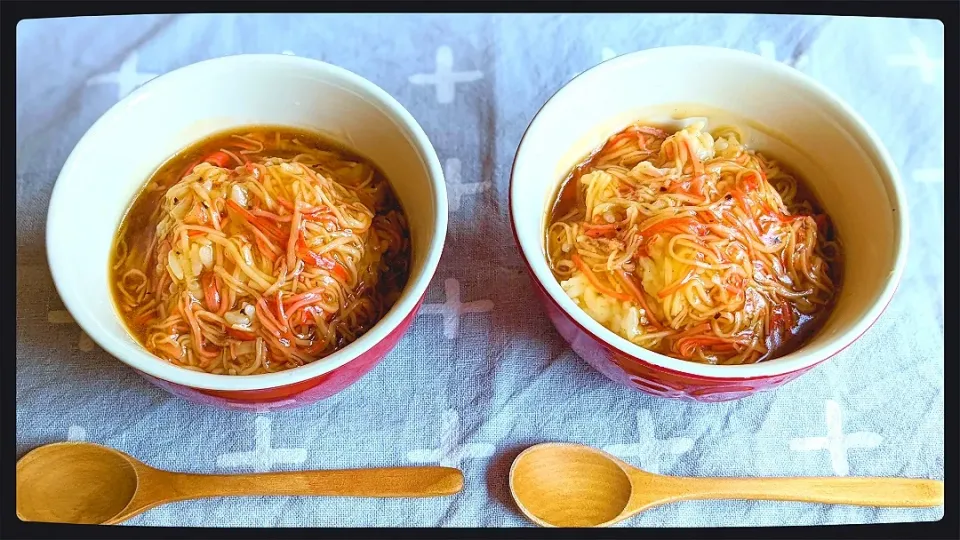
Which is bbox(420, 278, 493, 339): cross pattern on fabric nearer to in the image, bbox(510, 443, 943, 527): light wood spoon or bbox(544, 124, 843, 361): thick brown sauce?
bbox(544, 124, 843, 361): thick brown sauce

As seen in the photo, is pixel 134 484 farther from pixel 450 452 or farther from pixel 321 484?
pixel 450 452

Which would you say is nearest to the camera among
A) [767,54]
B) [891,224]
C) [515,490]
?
[891,224]

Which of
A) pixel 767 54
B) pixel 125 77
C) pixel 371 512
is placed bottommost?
pixel 371 512

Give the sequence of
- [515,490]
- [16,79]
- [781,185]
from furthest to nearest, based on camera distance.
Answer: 1. [16,79]
2. [781,185]
3. [515,490]

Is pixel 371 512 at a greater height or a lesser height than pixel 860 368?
lesser

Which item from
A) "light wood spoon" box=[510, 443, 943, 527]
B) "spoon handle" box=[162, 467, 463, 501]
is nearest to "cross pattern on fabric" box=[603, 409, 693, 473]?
"light wood spoon" box=[510, 443, 943, 527]

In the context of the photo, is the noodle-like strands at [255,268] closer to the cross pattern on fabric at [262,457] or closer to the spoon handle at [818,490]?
the cross pattern on fabric at [262,457]

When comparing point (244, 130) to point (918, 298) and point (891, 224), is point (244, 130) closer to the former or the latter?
point (891, 224)

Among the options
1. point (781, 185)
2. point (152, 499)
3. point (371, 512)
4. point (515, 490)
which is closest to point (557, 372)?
point (515, 490)
